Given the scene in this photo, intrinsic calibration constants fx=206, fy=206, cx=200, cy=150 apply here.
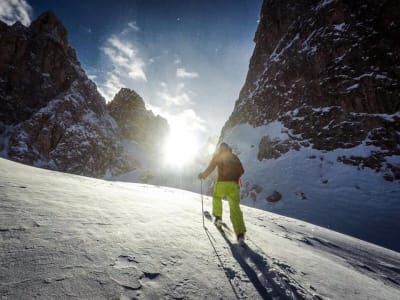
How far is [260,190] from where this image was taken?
1808cm

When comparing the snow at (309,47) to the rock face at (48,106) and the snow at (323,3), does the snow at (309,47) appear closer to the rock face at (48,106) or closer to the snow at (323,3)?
the snow at (323,3)

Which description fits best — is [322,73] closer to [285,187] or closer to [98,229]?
[285,187]

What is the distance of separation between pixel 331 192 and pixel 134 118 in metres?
106

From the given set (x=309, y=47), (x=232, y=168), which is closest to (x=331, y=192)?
(x=232, y=168)

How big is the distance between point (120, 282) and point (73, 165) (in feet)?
259

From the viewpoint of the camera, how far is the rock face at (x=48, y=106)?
64.3 m

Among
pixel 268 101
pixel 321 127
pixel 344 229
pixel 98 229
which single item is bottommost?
pixel 344 229

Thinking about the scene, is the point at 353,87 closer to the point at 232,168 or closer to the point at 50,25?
the point at 232,168

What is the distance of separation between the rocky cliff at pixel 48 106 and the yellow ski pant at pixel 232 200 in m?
75.1

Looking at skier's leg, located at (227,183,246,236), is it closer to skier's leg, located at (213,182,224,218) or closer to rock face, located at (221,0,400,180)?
skier's leg, located at (213,182,224,218)

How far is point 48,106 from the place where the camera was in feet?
221

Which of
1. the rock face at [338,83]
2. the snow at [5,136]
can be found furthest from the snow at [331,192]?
the snow at [5,136]

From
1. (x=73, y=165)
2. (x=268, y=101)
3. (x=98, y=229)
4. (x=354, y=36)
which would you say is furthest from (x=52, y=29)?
(x=98, y=229)

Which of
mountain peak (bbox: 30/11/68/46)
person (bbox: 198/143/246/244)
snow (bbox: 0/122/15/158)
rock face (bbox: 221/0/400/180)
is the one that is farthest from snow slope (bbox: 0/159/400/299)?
mountain peak (bbox: 30/11/68/46)
